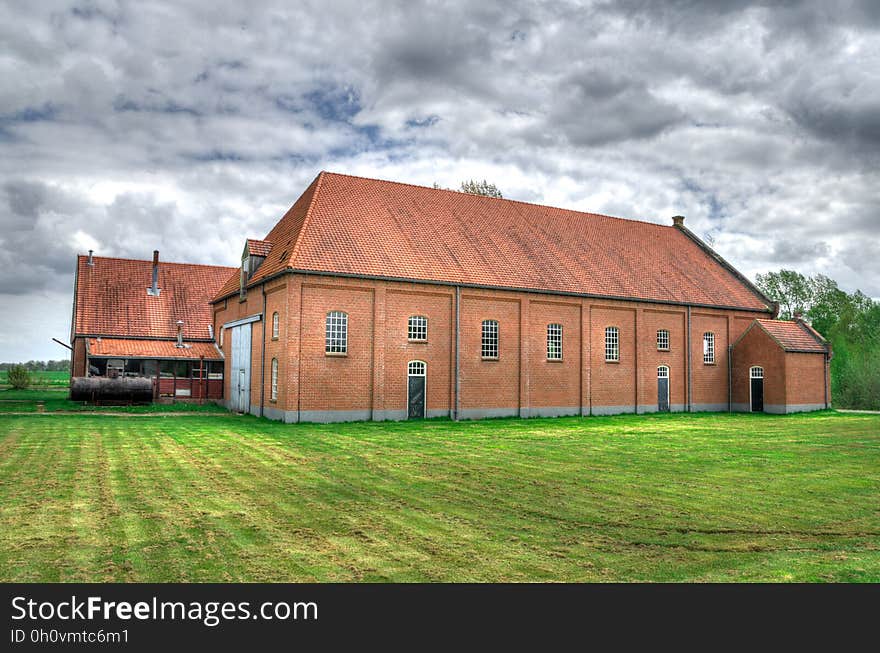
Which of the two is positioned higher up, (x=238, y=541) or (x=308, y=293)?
(x=308, y=293)

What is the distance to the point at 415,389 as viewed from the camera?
2855 centimetres

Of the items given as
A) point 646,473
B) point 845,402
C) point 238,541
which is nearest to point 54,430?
point 238,541

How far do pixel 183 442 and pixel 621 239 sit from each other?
2785cm

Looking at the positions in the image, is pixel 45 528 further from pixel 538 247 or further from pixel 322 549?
pixel 538 247

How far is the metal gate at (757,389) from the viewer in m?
37.8

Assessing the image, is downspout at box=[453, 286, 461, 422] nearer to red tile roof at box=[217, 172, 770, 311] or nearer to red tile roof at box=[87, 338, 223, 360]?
red tile roof at box=[217, 172, 770, 311]

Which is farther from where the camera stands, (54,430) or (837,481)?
(54,430)

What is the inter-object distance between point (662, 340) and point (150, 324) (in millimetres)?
28434

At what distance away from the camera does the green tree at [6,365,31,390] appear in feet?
160

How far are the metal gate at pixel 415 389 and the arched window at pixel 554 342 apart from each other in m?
6.74

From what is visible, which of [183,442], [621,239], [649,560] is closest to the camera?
[649,560]

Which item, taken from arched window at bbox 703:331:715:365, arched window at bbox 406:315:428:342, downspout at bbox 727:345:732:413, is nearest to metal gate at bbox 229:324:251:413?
arched window at bbox 406:315:428:342

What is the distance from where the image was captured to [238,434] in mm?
21984

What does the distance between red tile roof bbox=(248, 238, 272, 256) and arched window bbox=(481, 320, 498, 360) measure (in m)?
10.2
